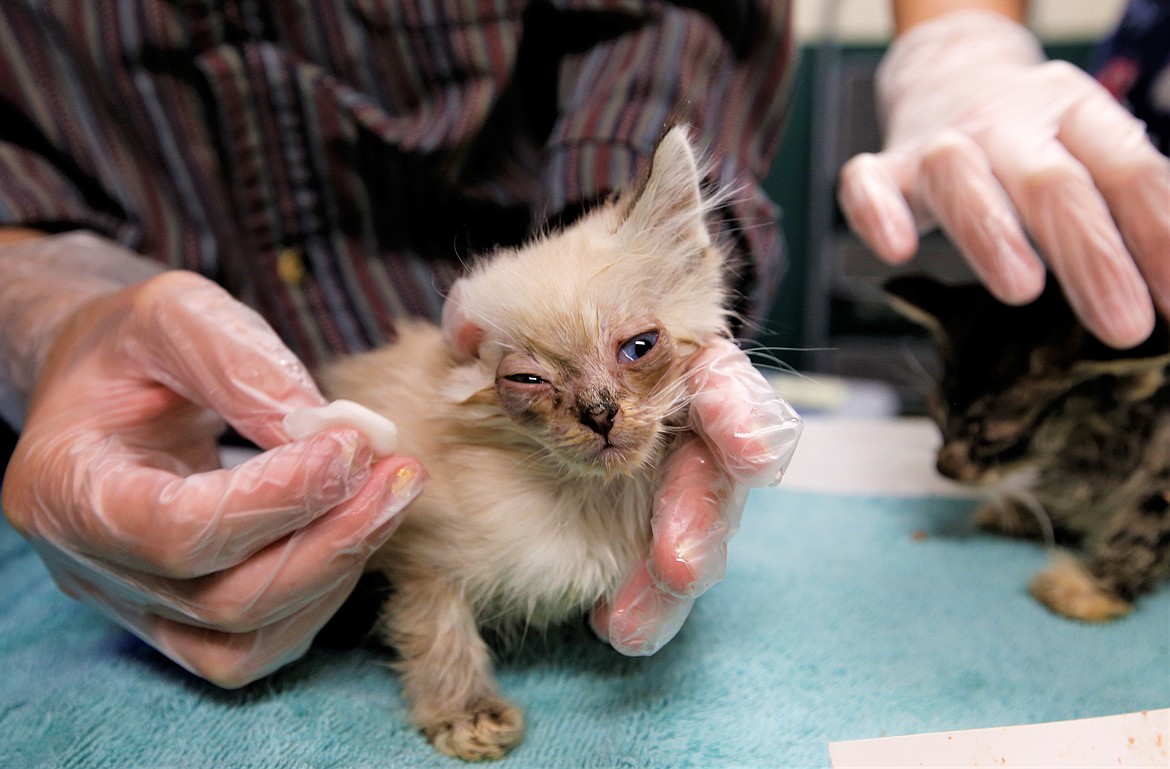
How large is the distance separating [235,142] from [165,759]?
39.4 inches

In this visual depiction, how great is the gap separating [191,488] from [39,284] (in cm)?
67

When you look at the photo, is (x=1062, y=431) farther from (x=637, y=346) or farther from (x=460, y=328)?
(x=460, y=328)

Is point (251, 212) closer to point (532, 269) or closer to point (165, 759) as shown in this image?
point (532, 269)

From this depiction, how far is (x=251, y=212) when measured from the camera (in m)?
1.40

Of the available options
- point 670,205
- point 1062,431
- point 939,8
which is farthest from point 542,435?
point 939,8

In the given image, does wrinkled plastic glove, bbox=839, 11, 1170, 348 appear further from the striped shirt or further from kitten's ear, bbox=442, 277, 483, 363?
kitten's ear, bbox=442, 277, 483, 363

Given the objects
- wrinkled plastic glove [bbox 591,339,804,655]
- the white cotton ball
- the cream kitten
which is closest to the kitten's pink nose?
the cream kitten

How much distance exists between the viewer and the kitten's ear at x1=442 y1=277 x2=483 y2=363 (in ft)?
3.12

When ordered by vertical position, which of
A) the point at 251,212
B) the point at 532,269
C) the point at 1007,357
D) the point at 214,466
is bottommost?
the point at 1007,357

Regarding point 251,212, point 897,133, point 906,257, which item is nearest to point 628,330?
point 906,257

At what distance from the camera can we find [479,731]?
2.84ft

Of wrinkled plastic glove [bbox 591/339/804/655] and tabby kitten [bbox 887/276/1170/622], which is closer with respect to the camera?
wrinkled plastic glove [bbox 591/339/804/655]

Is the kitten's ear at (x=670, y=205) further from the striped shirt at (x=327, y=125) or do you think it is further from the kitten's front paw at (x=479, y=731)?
the kitten's front paw at (x=479, y=731)

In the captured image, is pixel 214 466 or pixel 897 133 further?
pixel 897 133
